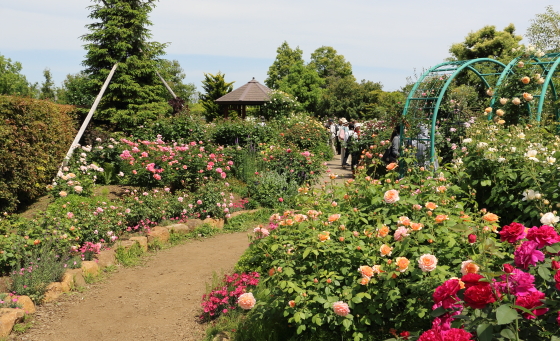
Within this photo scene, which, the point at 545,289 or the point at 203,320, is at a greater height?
the point at 545,289

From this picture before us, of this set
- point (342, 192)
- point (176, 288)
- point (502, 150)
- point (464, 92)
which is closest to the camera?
point (342, 192)

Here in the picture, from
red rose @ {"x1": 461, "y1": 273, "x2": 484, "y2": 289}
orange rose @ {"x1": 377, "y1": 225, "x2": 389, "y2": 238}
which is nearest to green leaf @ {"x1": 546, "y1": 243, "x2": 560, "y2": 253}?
red rose @ {"x1": 461, "y1": 273, "x2": 484, "y2": 289}

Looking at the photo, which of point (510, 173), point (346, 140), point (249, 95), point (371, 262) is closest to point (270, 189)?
point (510, 173)

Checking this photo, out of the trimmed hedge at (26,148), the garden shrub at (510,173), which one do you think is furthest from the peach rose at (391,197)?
the trimmed hedge at (26,148)

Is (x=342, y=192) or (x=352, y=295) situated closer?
(x=352, y=295)

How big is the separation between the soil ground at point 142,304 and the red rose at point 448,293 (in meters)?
2.48

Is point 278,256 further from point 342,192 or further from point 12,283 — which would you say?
point 12,283

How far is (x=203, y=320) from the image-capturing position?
3797 mm

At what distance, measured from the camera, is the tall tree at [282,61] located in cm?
4500

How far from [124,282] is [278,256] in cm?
249

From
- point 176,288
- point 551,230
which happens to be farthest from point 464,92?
point 551,230

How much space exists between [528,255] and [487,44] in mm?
26917

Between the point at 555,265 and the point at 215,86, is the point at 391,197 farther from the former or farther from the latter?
the point at 215,86

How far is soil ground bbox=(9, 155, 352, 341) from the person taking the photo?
12.0ft
